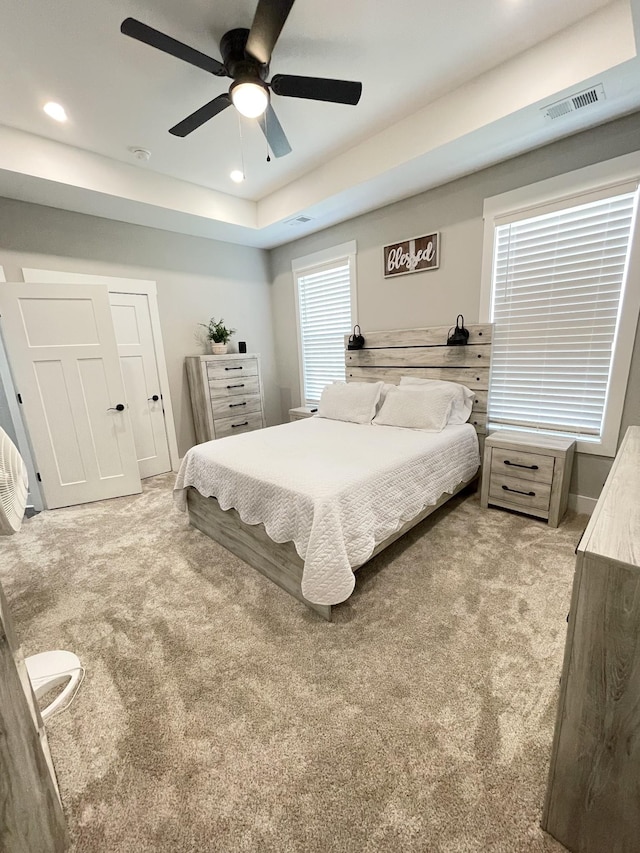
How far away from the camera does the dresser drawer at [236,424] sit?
4160mm

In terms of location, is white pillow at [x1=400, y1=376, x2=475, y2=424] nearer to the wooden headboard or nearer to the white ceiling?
the wooden headboard

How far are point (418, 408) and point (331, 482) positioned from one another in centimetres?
145

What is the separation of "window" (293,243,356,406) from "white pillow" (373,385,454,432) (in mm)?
1281

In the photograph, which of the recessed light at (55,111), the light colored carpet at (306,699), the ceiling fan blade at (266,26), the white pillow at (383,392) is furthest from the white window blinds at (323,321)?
the light colored carpet at (306,699)

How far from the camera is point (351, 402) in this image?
3416 mm

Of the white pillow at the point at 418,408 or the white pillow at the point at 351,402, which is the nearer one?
the white pillow at the point at 418,408

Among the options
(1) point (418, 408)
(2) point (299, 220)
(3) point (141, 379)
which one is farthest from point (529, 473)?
(3) point (141, 379)

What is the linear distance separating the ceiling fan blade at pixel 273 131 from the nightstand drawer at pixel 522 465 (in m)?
2.60

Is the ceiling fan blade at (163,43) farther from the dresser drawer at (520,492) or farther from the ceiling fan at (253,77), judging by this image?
the dresser drawer at (520,492)

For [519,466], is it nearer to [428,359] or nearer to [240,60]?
[428,359]

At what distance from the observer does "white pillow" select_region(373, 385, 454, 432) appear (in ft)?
9.50

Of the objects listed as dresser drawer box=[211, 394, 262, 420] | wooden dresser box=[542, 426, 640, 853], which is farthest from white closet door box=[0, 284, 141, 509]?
wooden dresser box=[542, 426, 640, 853]

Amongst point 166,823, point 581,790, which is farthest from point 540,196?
point 166,823

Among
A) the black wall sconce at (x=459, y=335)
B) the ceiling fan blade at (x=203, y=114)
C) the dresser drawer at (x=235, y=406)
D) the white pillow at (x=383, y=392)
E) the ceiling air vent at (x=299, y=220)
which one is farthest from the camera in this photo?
the dresser drawer at (x=235, y=406)
